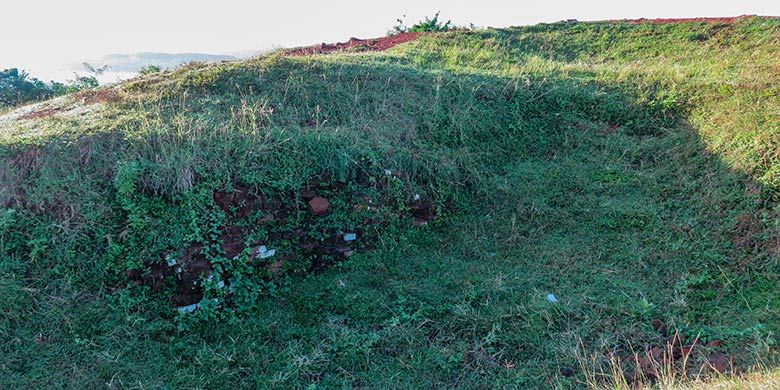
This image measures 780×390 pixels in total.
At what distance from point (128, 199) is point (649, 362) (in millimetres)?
3701

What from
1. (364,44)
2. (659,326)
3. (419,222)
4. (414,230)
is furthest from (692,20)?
(659,326)

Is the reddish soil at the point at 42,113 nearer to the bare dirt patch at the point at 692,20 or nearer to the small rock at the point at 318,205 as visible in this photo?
the small rock at the point at 318,205

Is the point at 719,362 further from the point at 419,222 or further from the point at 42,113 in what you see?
the point at 42,113

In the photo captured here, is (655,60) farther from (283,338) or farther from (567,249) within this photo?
(283,338)

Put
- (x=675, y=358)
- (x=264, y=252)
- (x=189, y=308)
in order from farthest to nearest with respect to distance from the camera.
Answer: (x=264, y=252), (x=189, y=308), (x=675, y=358)

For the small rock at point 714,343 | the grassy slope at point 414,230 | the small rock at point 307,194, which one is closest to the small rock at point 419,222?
the grassy slope at point 414,230

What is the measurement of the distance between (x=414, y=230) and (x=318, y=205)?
0.90 m

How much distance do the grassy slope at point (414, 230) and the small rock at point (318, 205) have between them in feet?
0.64

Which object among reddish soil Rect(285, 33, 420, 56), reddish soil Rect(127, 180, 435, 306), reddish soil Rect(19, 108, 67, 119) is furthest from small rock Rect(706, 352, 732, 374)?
reddish soil Rect(285, 33, 420, 56)

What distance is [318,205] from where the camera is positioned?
4.05 m

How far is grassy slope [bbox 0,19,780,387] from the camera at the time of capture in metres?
3.09

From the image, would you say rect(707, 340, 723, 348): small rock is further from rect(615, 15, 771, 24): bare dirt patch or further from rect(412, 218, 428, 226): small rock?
rect(615, 15, 771, 24): bare dirt patch

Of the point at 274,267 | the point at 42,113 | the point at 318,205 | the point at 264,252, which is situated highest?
the point at 42,113

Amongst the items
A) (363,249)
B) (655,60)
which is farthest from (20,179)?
(655,60)
